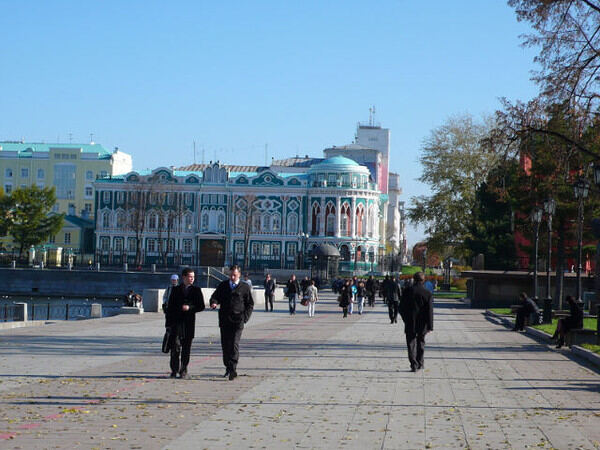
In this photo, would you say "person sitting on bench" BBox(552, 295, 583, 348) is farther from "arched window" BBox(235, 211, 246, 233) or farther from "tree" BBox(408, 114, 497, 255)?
"arched window" BBox(235, 211, 246, 233)

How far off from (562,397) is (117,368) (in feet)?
22.3

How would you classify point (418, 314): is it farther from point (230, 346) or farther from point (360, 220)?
point (360, 220)

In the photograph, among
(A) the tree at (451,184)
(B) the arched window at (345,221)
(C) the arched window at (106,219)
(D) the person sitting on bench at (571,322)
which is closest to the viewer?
(D) the person sitting on bench at (571,322)

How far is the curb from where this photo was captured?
1800cm

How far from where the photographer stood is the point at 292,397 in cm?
1238

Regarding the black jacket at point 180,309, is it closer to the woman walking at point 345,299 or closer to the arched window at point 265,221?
the woman walking at point 345,299

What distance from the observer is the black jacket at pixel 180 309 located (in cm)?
1423

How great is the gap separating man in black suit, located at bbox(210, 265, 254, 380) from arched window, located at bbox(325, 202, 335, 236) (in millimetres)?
90219

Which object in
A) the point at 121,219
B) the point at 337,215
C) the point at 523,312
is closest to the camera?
the point at 523,312

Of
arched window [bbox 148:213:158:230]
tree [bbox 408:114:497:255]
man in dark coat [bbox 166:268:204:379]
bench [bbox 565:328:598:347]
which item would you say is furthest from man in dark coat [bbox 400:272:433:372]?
arched window [bbox 148:213:158:230]

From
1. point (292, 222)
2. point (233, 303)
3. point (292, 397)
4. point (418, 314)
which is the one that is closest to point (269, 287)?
point (418, 314)

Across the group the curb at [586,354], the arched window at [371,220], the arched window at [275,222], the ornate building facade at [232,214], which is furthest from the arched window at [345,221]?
the curb at [586,354]

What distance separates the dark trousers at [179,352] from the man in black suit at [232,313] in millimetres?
529

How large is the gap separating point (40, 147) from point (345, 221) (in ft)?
176
